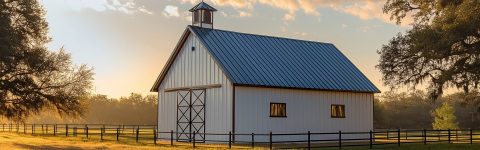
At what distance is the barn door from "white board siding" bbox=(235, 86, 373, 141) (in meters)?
3.19

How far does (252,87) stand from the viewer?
1479 inches

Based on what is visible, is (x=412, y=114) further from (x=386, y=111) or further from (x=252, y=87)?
(x=252, y=87)

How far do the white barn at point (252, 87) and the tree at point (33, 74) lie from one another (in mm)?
11296

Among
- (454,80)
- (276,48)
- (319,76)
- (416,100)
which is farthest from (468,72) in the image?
(416,100)

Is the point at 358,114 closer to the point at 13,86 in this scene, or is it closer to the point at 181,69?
the point at 181,69

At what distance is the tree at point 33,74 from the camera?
4850 centimetres

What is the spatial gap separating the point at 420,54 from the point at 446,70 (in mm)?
2092

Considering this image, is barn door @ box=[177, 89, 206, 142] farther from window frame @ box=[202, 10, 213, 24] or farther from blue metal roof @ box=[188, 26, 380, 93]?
window frame @ box=[202, 10, 213, 24]

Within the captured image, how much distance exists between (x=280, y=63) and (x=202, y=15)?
6.47 m

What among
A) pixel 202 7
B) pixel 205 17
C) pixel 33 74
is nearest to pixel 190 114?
pixel 205 17

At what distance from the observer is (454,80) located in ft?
109

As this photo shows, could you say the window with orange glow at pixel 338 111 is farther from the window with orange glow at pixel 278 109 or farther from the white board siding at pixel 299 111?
the window with orange glow at pixel 278 109

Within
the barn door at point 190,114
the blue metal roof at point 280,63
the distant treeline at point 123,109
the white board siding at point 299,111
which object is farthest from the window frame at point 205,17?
the distant treeline at point 123,109

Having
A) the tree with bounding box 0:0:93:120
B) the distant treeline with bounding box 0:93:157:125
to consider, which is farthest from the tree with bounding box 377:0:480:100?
the distant treeline with bounding box 0:93:157:125
